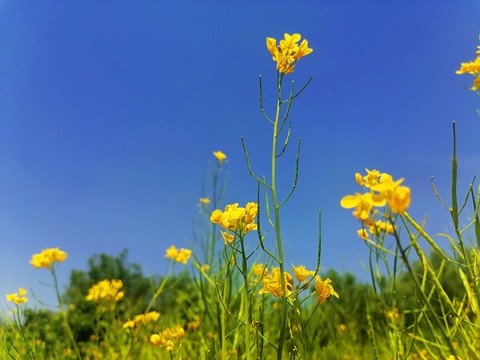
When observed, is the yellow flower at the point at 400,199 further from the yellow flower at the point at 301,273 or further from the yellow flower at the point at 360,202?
the yellow flower at the point at 301,273

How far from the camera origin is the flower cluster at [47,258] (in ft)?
7.25

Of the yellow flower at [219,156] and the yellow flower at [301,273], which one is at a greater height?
the yellow flower at [219,156]

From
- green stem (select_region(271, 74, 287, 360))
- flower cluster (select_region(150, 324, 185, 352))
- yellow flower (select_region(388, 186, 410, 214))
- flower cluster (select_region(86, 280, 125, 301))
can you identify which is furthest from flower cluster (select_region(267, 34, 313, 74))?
flower cluster (select_region(86, 280, 125, 301))

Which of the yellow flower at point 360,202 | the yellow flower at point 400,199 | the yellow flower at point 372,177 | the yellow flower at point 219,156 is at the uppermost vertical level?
the yellow flower at point 219,156

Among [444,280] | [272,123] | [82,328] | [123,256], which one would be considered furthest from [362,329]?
[123,256]

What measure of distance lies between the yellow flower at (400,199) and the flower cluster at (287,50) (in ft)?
2.51

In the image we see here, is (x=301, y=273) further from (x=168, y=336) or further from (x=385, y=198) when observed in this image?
(x=168, y=336)

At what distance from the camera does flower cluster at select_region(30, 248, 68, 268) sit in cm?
221

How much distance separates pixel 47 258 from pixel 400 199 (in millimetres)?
2133

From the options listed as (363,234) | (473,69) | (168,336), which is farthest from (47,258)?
(473,69)

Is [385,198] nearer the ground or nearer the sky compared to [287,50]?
nearer the ground

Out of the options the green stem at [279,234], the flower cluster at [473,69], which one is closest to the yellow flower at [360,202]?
the green stem at [279,234]

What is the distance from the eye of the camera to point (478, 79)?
1.63 m

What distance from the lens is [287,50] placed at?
1378mm
